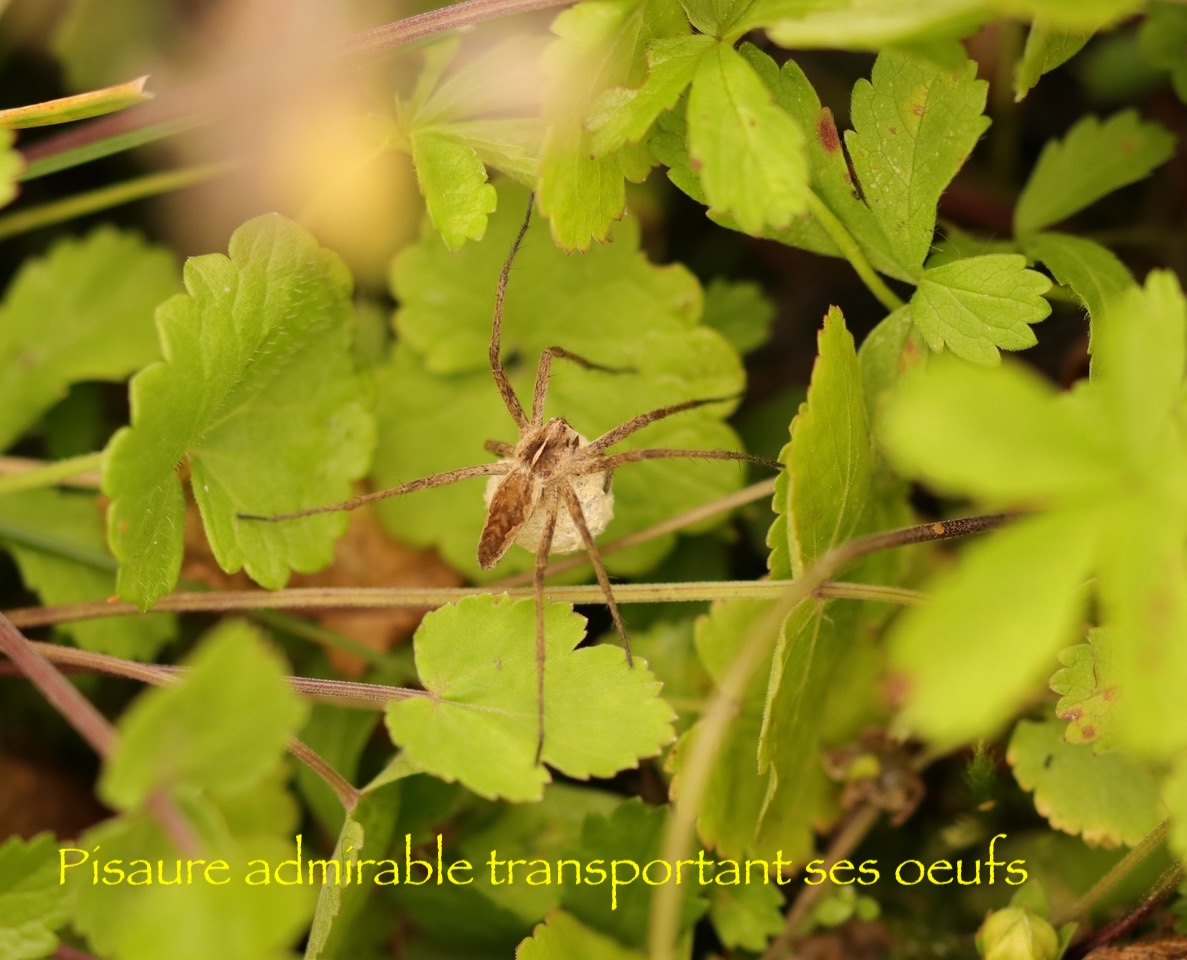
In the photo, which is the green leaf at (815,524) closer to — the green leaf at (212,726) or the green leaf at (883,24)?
the green leaf at (883,24)

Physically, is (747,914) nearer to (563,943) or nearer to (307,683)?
(563,943)

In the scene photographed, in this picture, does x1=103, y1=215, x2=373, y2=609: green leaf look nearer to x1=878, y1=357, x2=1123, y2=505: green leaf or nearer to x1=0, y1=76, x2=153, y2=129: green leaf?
x1=0, y1=76, x2=153, y2=129: green leaf

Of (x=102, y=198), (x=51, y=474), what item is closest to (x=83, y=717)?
(x=51, y=474)

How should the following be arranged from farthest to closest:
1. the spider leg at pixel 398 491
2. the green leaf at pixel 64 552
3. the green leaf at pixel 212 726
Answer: the green leaf at pixel 64 552, the spider leg at pixel 398 491, the green leaf at pixel 212 726

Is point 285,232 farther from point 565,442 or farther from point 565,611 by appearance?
point 565,611

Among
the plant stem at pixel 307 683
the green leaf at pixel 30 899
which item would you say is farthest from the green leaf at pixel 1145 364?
the green leaf at pixel 30 899

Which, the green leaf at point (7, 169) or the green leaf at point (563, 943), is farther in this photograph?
the green leaf at point (563, 943)

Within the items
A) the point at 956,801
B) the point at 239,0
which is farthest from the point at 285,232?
the point at 956,801
